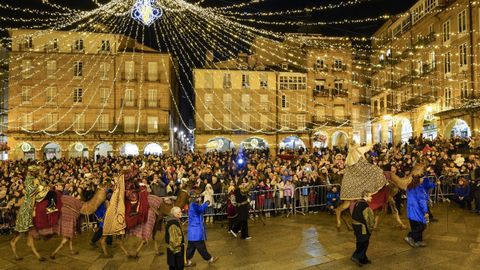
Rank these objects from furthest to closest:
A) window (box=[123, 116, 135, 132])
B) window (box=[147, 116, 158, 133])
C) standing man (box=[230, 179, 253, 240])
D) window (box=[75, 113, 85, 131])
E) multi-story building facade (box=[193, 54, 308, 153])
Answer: multi-story building facade (box=[193, 54, 308, 153]) → window (box=[147, 116, 158, 133]) → window (box=[123, 116, 135, 132]) → window (box=[75, 113, 85, 131]) → standing man (box=[230, 179, 253, 240])

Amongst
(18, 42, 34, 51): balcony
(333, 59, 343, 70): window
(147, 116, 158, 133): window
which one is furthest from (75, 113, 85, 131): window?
(333, 59, 343, 70): window

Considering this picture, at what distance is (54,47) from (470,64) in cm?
3566

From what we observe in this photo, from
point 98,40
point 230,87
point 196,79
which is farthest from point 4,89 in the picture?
point 230,87

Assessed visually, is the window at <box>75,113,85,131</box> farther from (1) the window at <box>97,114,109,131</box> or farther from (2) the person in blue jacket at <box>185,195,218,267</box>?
(2) the person in blue jacket at <box>185,195,218,267</box>

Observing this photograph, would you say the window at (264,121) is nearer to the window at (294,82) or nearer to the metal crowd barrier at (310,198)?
the window at (294,82)

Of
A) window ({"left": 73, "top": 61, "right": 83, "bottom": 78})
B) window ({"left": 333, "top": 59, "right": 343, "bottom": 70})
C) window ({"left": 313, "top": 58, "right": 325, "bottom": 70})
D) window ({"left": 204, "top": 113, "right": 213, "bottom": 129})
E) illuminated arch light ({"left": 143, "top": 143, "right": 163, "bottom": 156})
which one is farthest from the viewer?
window ({"left": 333, "top": 59, "right": 343, "bottom": 70})

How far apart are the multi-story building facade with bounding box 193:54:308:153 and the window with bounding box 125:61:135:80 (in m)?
6.26

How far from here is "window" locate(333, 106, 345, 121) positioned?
44.8 metres

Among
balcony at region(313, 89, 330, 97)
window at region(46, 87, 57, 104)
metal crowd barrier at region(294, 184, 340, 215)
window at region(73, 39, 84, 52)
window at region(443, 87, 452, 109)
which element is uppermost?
window at region(73, 39, 84, 52)

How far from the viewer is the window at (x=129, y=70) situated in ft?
131

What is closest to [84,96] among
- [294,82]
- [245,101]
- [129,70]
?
[129,70]

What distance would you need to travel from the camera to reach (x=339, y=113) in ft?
148

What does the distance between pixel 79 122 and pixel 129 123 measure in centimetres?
469

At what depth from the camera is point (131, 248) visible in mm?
9211
